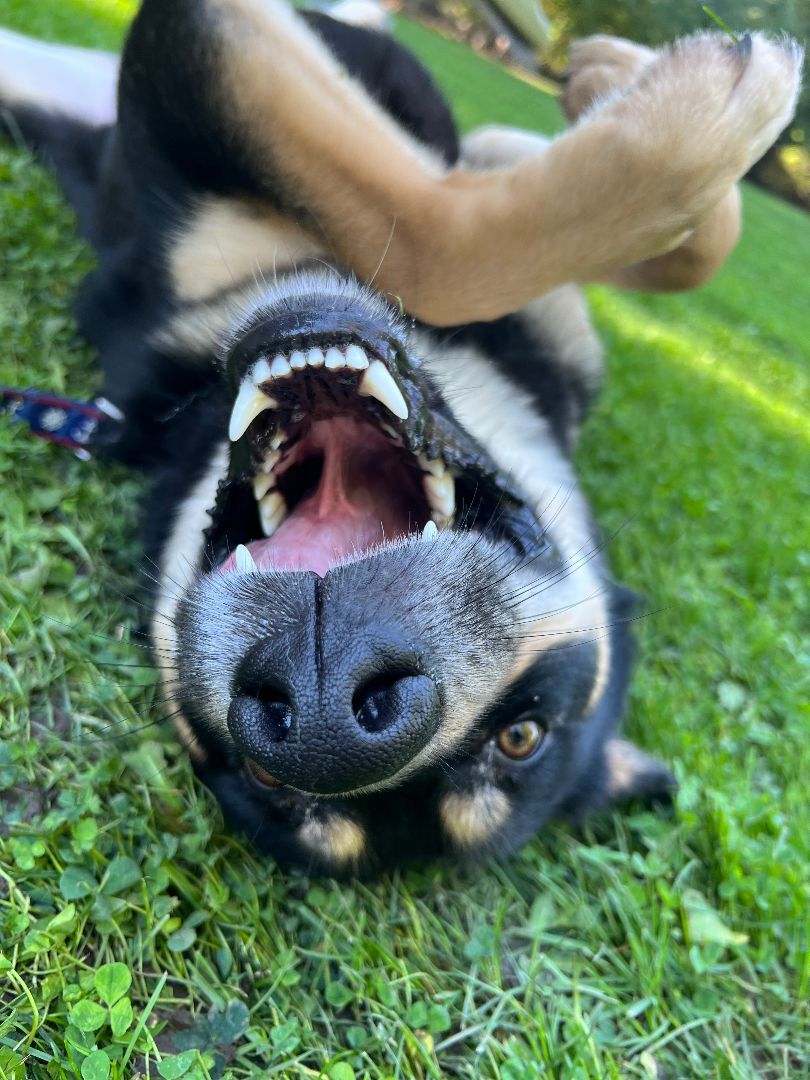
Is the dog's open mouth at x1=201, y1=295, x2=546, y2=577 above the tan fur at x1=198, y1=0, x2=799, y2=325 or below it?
below

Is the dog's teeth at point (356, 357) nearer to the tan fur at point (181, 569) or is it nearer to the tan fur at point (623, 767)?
the tan fur at point (181, 569)

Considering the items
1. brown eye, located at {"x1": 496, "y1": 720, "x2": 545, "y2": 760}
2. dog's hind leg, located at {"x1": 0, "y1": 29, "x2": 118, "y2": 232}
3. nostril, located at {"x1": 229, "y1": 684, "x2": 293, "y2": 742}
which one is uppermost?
nostril, located at {"x1": 229, "y1": 684, "x2": 293, "y2": 742}

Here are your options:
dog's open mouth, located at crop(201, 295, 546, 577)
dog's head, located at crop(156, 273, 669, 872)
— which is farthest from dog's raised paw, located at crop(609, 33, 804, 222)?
dog's open mouth, located at crop(201, 295, 546, 577)

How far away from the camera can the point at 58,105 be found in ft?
13.5

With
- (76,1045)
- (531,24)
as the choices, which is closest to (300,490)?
(76,1045)

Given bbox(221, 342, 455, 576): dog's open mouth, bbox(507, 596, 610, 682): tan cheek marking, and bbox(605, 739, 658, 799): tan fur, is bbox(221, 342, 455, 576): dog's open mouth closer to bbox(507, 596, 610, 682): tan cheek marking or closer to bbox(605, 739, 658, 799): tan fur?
bbox(507, 596, 610, 682): tan cheek marking

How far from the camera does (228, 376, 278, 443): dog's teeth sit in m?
1.86

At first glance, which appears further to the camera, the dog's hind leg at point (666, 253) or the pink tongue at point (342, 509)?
the dog's hind leg at point (666, 253)

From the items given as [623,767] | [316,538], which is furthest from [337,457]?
[623,767]

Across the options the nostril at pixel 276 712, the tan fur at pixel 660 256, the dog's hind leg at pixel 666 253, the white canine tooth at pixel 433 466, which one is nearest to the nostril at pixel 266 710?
the nostril at pixel 276 712

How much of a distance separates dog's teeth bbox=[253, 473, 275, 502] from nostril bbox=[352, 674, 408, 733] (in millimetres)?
751

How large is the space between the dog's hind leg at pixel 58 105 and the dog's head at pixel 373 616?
2.30m

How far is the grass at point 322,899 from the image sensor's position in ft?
5.65

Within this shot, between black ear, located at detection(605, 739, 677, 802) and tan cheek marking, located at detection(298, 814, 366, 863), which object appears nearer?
tan cheek marking, located at detection(298, 814, 366, 863)
